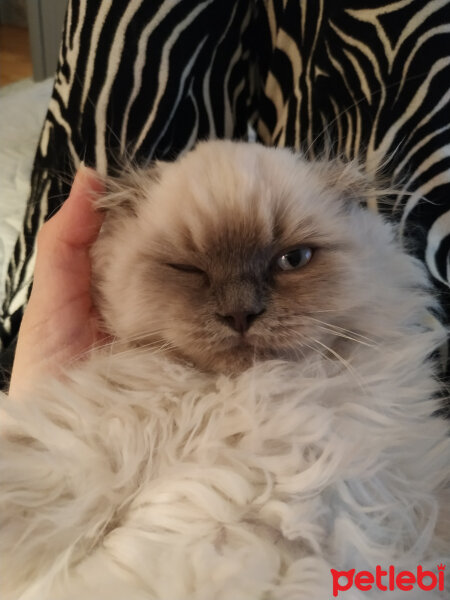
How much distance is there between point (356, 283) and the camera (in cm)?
77

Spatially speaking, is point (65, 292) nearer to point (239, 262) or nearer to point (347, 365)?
point (239, 262)

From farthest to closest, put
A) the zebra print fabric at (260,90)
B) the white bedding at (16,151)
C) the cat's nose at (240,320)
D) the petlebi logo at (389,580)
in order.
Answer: the white bedding at (16,151) → the zebra print fabric at (260,90) → the cat's nose at (240,320) → the petlebi logo at (389,580)

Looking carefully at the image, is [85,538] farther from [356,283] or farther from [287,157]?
[287,157]

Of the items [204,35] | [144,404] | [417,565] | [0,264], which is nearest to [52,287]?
[144,404]

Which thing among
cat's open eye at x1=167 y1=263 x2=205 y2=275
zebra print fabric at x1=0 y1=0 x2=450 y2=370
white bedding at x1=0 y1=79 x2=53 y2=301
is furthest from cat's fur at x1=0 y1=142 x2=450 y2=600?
white bedding at x1=0 y1=79 x2=53 y2=301

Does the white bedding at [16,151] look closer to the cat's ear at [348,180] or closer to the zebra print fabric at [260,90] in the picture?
the zebra print fabric at [260,90]

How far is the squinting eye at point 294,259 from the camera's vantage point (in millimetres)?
766

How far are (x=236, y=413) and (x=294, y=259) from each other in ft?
0.76

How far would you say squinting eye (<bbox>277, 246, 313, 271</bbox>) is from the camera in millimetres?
766

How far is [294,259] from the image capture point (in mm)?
772

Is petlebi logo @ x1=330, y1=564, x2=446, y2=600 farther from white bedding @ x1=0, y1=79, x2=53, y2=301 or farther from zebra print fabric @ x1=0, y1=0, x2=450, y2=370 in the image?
white bedding @ x1=0, y1=79, x2=53, y2=301

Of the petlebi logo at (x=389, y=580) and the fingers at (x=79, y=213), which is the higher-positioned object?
the fingers at (x=79, y=213)

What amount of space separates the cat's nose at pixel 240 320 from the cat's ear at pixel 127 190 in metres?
0.29

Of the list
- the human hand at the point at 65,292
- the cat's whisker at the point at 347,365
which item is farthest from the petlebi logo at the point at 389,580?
the human hand at the point at 65,292
